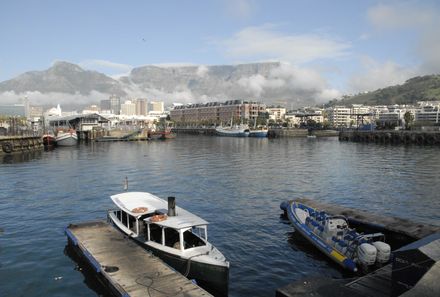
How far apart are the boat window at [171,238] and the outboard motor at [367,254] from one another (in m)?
10.4

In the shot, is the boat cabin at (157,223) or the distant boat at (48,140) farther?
the distant boat at (48,140)

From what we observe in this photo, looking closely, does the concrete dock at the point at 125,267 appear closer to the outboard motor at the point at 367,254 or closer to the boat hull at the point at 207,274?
the boat hull at the point at 207,274

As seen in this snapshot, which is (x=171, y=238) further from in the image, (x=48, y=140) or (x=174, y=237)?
(x=48, y=140)

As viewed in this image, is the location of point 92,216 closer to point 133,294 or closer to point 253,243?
point 253,243

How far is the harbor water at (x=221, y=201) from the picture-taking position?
22312 mm

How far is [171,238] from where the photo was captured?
71.7 ft

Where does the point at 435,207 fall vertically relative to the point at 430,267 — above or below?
below

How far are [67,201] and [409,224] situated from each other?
1286 inches

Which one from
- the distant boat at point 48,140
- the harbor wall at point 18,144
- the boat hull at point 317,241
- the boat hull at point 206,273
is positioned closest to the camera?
the boat hull at point 206,273

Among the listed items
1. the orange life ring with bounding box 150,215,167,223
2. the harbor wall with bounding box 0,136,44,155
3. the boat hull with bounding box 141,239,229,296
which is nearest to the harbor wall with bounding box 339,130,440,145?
the harbor wall with bounding box 0,136,44,155

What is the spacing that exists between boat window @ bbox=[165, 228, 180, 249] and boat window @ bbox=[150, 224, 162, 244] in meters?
0.51

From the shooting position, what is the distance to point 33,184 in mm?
49750

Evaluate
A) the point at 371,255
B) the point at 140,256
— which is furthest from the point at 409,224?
the point at 140,256

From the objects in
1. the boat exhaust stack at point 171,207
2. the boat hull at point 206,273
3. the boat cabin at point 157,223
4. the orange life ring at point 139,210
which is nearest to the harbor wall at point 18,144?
the boat cabin at point 157,223
